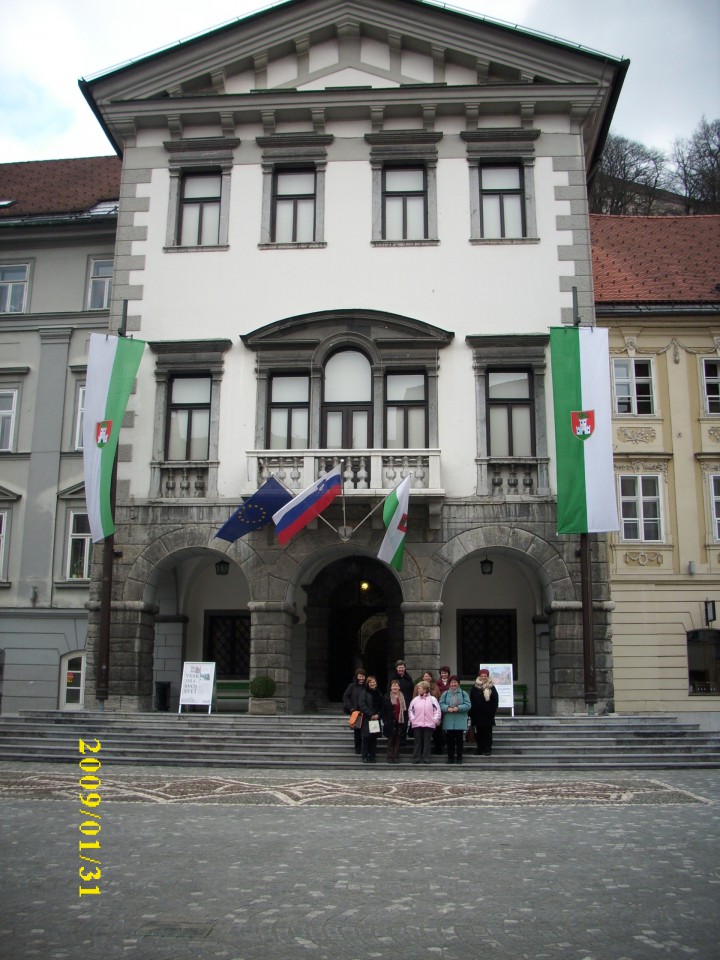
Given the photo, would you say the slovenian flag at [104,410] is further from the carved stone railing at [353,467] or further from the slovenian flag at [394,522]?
the slovenian flag at [394,522]

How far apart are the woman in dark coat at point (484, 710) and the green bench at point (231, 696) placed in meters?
7.87

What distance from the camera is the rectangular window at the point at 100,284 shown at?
1120 inches

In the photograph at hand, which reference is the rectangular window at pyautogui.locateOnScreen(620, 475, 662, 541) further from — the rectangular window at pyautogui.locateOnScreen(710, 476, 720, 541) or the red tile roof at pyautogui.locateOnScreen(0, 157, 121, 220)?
the red tile roof at pyautogui.locateOnScreen(0, 157, 121, 220)

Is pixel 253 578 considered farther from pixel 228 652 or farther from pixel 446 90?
pixel 446 90

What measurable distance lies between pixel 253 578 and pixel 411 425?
5.07 metres

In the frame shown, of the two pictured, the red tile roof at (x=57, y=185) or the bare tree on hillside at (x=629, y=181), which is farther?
the bare tree on hillside at (x=629, y=181)

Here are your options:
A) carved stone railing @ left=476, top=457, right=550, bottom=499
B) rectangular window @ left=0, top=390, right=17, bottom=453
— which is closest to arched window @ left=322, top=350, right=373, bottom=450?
carved stone railing @ left=476, top=457, right=550, bottom=499

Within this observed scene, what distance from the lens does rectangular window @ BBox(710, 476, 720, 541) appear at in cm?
2627

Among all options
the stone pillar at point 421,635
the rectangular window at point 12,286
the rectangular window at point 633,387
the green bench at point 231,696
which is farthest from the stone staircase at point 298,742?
the rectangular window at point 12,286

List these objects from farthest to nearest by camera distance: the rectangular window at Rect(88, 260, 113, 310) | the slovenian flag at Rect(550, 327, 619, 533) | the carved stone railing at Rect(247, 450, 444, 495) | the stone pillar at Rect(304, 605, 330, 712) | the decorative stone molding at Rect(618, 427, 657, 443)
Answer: the rectangular window at Rect(88, 260, 113, 310) < the decorative stone molding at Rect(618, 427, 657, 443) < the stone pillar at Rect(304, 605, 330, 712) < the carved stone railing at Rect(247, 450, 444, 495) < the slovenian flag at Rect(550, 327, 619, 533)

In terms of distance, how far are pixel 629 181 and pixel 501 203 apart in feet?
96.5

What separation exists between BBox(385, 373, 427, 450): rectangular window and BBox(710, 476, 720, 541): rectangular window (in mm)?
8835

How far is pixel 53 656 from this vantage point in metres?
26.9

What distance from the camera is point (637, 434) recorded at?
26891 millimetres
